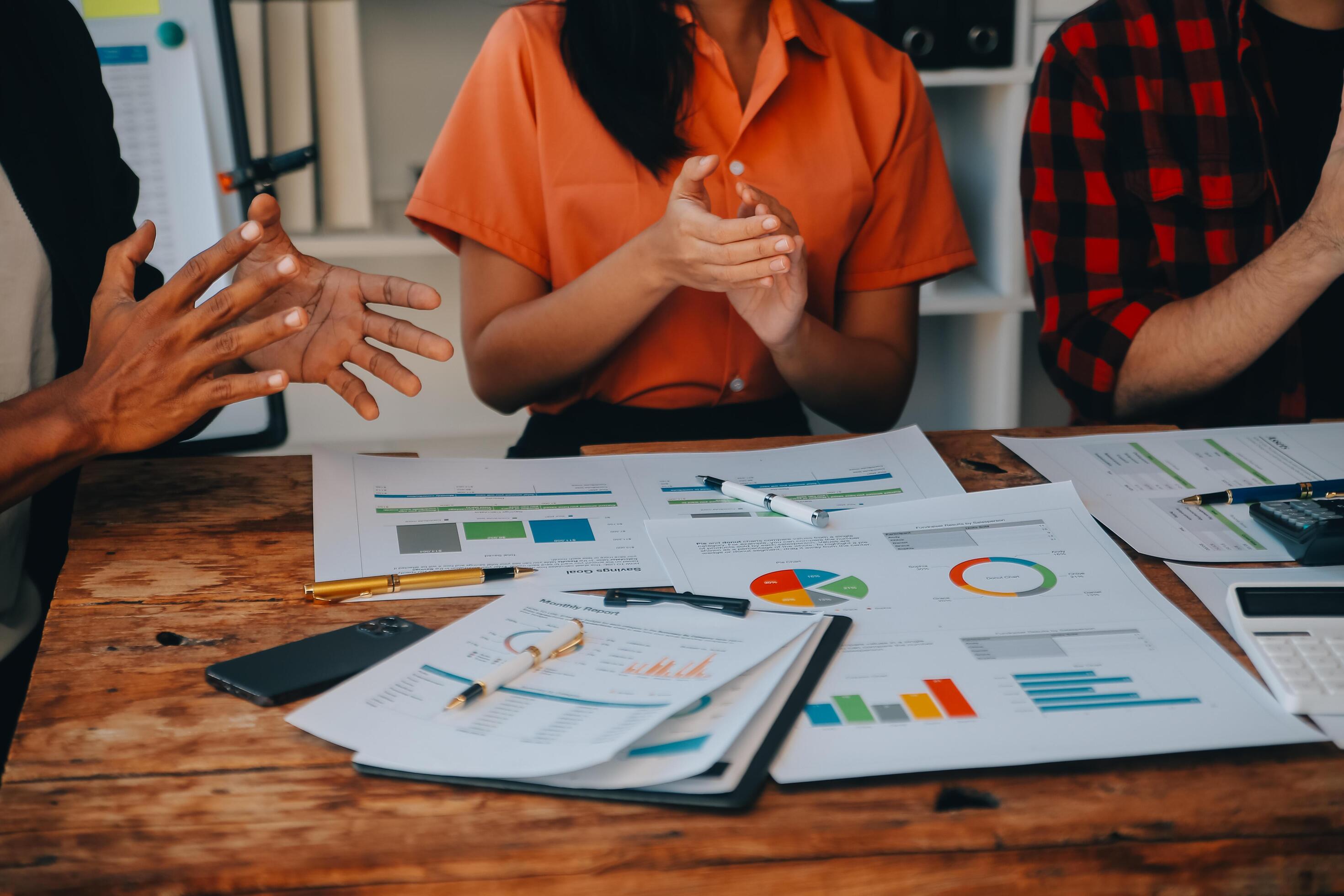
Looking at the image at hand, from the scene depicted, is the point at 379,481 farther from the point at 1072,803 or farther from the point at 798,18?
the point at 798,18

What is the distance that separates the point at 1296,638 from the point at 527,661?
1.45ft

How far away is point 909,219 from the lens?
1.40 meters

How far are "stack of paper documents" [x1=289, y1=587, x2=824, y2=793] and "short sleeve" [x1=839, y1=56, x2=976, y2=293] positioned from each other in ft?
2.66

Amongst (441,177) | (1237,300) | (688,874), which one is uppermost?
(441,177)

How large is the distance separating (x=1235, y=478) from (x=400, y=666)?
71 centimetres

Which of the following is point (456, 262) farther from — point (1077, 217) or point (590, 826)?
point (590, 826)

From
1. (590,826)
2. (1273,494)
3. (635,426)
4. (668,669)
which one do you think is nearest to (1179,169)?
(1273,494)

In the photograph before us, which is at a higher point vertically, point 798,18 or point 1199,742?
point 798,18

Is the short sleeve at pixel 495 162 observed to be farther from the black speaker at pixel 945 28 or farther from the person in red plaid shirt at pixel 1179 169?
the black speaker at pixel 945 28

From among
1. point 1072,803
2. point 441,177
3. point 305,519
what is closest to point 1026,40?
point 441,177

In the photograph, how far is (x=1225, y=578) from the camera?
A: 0.75 meters

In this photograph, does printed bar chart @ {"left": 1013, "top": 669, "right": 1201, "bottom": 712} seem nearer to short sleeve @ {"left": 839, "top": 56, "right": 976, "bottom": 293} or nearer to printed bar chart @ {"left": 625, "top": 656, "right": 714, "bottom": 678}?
printed bar chart @ {"left": 625, "top": 656, "right": 714, "bottom": 678}

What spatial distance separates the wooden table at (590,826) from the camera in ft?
1.58

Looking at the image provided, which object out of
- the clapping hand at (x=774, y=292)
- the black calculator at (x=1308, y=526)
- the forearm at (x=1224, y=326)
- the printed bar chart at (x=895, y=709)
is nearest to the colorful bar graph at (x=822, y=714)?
the printed bar chart at (x=895, y=709)
